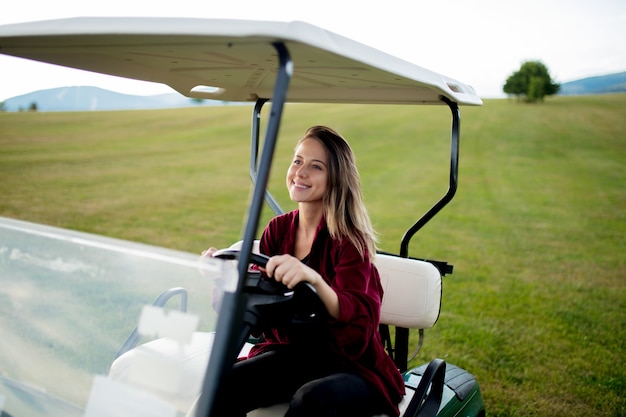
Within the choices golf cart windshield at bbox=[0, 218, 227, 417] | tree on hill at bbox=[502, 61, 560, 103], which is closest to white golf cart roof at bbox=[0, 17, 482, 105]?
golf cart windshield at bbox=[0, 218, 227, 417]

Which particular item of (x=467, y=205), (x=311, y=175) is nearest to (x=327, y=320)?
(x=311, y=175)

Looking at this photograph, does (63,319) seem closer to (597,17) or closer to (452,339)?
(452,339)

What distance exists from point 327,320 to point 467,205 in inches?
460

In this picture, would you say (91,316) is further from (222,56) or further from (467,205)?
(467,205)

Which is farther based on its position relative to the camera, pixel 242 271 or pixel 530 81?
pixel 530 81

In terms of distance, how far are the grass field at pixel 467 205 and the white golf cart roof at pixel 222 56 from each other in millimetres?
1013

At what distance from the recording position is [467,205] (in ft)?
42.8

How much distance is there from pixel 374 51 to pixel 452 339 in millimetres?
3666

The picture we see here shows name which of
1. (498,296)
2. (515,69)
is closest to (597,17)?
(498,296)

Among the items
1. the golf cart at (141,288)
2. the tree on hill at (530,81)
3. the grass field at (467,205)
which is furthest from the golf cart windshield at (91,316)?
the tree on hill at (530,81)

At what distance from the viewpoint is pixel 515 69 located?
5250 centimetres

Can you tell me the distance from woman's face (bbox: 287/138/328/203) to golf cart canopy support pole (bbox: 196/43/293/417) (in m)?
0.89

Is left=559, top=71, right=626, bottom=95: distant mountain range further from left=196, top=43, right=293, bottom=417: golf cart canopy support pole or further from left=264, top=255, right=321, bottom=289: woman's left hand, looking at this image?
left=196, top=43, right=293, bottom=417: golf cart canopy support pole

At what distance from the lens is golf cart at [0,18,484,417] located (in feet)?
4.20
